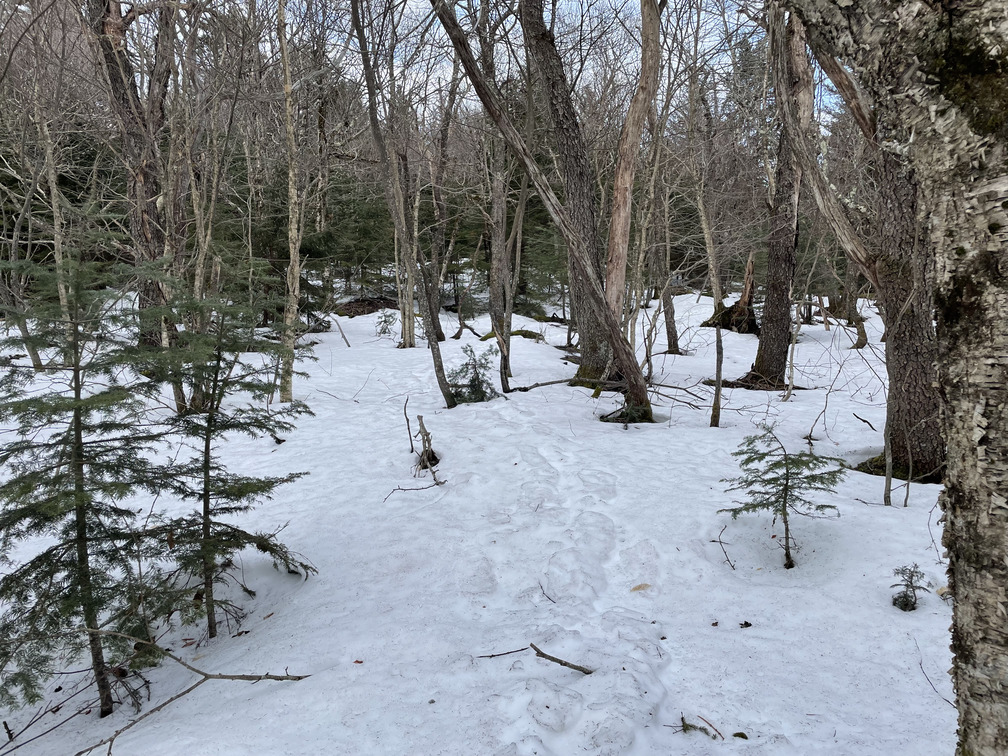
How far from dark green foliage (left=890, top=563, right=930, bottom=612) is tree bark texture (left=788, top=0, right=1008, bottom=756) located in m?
2.05

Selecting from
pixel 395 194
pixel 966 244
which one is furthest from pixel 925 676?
pixel 395 194

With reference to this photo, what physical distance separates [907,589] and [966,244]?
2659mm

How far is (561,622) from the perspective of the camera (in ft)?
10.2

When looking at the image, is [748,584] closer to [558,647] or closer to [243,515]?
[558,647]

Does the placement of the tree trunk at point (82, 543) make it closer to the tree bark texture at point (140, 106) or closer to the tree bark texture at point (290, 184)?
the tree bark texture at point (140, 106)

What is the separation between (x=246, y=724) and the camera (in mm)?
2412

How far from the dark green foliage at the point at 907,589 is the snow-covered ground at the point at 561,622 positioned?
0.06m

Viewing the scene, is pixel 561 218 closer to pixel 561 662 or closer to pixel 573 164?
pixel 573 164

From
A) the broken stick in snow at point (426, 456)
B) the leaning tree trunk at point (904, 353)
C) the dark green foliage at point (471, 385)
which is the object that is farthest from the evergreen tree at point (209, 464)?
the dark green foliage at point (471, 385)

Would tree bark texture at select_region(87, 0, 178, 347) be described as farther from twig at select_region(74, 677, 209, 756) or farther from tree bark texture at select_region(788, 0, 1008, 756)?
tree bark texture at select_region(788, 0, 1008, 756)

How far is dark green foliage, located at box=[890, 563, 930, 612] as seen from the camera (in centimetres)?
298

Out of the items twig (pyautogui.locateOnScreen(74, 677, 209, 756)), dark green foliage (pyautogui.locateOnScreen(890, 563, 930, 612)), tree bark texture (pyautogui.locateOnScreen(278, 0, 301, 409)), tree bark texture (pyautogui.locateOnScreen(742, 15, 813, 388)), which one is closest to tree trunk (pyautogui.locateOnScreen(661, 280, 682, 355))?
tree bark texture (pyautogui.locateOnScreen(742, 15, 813, 388))

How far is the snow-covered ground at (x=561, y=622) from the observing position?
2.32 m

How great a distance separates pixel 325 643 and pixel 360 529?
4.73ft
